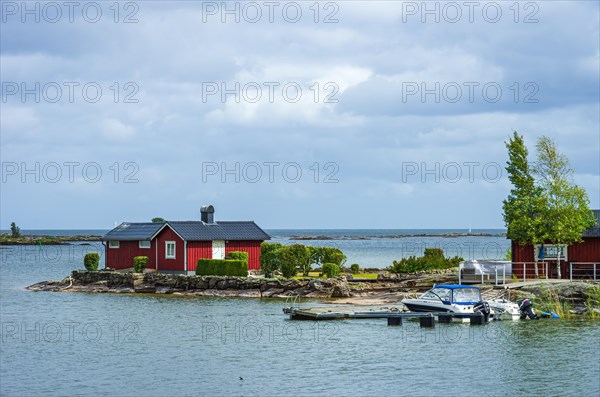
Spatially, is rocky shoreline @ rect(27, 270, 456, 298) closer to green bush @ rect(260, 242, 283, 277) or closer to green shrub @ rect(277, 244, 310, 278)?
green shrub @ rect(277, 244, 310, 278)

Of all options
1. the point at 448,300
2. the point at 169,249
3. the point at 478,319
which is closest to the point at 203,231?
the point at 169,249

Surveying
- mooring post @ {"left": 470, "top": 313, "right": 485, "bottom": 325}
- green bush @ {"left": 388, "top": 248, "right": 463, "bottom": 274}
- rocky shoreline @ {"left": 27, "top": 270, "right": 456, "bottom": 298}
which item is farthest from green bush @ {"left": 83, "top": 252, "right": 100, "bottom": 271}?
mooring post @ {"left": 470, "top": 313, "right": 485, "bottom": 325}

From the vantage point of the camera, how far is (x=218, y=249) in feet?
219

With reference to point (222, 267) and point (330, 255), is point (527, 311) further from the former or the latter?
point (222, 267)

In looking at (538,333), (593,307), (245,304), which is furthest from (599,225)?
(245,304)

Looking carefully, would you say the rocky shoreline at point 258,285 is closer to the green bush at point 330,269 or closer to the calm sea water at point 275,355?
the green bush at point 330,269

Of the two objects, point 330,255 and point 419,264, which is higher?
point 330,255

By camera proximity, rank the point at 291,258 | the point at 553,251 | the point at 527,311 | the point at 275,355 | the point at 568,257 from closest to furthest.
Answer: the point at 275,355 → the point at 527,311 → the point at 568,257 → the point at 553,251 → the point at 291,258

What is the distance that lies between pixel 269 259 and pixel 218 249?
16.5 feet

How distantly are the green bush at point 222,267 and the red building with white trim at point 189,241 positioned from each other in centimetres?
197

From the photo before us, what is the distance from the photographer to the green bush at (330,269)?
62594 millimetres

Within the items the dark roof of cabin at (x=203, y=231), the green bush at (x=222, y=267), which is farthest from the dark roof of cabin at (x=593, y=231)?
the dark roof of cabin at (x=203, y=231)

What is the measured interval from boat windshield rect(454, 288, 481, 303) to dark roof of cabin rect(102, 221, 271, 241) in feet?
76.0

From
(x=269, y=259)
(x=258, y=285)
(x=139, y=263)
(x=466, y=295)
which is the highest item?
(x=269, y=259)
